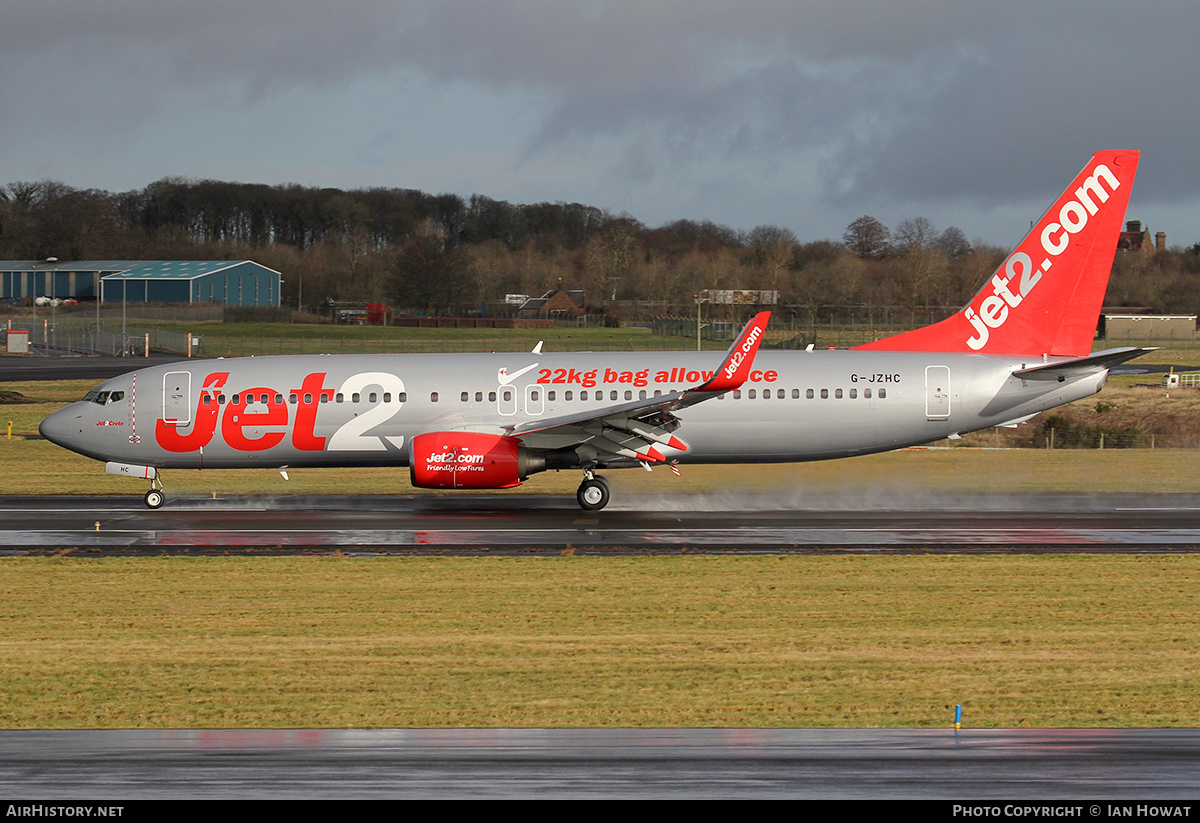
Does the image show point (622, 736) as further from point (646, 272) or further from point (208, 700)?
point (646, 272)

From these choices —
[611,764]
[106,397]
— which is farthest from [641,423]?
[611,764]

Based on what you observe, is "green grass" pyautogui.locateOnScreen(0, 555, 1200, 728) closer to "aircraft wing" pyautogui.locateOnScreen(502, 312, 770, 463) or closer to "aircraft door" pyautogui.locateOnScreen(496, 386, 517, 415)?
"aircraft wing" pyautogui.locateOnScreen(502, 312, 770, 463)

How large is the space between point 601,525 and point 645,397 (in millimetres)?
4202

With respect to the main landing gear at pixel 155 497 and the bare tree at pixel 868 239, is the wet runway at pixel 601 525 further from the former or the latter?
the bare tree at pixel 868 239

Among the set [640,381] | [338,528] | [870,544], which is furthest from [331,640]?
[640,381]

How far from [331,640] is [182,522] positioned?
1207cm

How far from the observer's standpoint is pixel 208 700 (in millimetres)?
12250

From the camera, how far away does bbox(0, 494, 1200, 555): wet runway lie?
2194cm

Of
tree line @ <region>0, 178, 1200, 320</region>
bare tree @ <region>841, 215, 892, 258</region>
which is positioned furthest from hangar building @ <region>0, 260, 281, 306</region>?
bare tree @ <region>841, 215, 892, 258</region>

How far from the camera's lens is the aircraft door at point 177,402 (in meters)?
27.8

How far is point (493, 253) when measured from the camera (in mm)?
154750

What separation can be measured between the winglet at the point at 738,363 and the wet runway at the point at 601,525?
3113 millimetres

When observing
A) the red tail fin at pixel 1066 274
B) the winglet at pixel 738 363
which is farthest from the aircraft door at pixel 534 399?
the red tail fin at pixel 1066 274

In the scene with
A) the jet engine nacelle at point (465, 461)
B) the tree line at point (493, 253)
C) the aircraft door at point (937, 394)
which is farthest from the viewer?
the tree line at point (493, 253)
